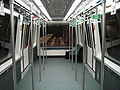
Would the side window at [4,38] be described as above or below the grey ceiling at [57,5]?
below

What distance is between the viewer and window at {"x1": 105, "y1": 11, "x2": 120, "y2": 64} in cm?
306

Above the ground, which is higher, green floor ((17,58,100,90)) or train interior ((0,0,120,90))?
train interior ((0,0,120,90))

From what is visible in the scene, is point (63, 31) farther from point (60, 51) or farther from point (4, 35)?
point (4, 35)

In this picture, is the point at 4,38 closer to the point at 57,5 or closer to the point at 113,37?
the point at 57,5

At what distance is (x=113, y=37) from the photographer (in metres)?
3.40

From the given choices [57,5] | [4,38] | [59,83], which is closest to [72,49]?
[59,83]

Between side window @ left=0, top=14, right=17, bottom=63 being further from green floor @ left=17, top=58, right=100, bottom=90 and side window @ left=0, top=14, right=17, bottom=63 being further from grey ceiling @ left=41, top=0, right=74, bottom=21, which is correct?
green floor @ left=17, top=58, right=100, bottom=90

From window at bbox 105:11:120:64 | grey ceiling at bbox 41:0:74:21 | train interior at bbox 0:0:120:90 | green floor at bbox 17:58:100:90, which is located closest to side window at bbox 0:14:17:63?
train interior at bbox 0:0:120:90

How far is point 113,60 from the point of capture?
11.0ft

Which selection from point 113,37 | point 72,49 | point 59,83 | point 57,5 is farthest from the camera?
point 72,49

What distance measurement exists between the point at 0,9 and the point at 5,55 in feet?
6.26

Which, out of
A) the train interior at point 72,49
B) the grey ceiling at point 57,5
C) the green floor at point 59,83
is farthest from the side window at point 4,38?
the green floor at point 59,83

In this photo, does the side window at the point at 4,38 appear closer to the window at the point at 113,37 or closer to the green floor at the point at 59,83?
the green floor at the point at 59,83

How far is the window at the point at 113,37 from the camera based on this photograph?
3063mm
